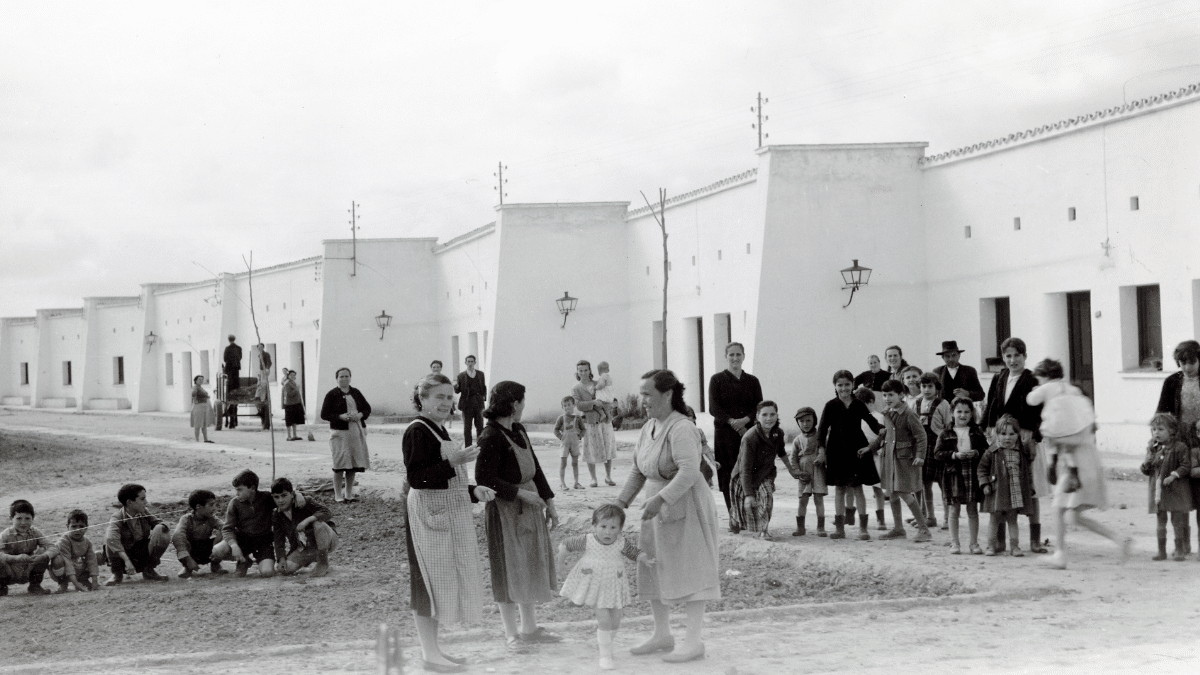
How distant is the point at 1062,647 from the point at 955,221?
1384cm

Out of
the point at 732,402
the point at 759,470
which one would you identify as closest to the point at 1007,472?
the point at 759,470

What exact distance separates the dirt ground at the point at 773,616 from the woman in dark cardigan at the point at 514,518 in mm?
255

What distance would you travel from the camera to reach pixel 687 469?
5914 mm

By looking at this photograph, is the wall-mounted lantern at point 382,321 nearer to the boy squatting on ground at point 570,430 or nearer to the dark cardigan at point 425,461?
the boy squatting on ground at point 570,430

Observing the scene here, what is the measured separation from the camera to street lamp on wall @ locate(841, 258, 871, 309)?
19.7 meters

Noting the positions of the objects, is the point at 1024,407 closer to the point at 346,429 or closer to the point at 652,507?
the point at 652,507

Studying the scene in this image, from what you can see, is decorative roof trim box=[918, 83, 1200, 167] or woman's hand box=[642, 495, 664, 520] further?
decorative roof trim box=[918, 83, 1200, 167]

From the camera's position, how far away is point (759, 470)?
1011cm

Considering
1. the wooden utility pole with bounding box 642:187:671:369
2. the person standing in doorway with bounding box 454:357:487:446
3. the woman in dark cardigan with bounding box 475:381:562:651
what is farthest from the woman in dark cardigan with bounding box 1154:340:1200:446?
the wooden utility pole with bounding box 642:187:671:369

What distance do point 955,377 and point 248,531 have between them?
6439 millimetres

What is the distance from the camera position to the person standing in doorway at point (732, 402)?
402 inches

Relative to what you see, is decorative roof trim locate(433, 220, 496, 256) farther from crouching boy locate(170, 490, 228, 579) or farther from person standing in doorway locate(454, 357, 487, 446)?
crouching boy locate(170, 490, 228, 579)

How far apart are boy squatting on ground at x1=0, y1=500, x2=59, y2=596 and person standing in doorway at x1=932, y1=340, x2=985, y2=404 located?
7.64 m

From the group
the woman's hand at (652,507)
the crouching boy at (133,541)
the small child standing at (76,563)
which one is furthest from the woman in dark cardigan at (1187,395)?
the small child standing at (76,563)
